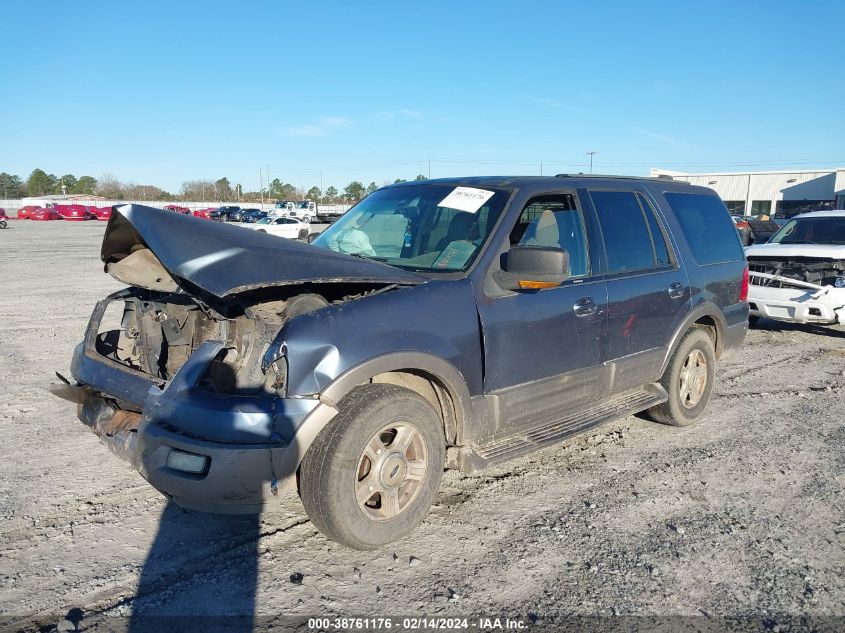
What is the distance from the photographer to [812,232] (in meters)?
9.76

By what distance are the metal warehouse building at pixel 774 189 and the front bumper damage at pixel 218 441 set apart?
58210 millimetres

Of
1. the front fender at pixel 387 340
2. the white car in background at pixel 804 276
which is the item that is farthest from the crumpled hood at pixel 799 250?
the front fender at pixel 387 340

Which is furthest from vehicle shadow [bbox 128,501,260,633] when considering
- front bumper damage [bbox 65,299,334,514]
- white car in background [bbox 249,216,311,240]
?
white car in background [bbox 249,216,311,240]

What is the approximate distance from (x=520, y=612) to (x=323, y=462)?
3.60 ft

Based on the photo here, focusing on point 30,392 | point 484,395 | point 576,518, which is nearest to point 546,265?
point 484,395

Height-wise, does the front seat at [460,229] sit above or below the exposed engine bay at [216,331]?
above

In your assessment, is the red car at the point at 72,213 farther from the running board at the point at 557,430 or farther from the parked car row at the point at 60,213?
the running board at the point at 557,430

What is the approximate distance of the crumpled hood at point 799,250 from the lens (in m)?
8.59

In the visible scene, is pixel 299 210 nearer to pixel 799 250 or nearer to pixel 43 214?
pixel 43 214

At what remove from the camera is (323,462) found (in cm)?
298

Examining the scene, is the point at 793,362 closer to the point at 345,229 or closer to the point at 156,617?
the point at 345,229

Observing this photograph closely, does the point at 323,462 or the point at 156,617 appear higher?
the point at 323,462

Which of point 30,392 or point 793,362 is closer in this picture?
point 30,392

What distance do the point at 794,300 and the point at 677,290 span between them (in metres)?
4.64
